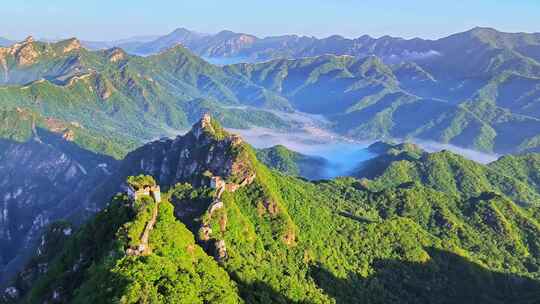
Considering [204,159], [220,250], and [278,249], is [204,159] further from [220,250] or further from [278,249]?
[220,250]

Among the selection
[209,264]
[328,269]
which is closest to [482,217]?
[328,269]

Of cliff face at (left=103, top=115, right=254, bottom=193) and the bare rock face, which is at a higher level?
the bare rock face

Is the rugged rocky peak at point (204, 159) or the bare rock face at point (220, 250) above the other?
the bare rock face at point (220, 250)

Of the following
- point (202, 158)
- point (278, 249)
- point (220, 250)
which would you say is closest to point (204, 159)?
point (202, 158)

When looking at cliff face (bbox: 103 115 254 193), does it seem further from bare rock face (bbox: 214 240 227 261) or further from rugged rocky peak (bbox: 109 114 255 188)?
bare rock face (bbox: 214 240 227 261)

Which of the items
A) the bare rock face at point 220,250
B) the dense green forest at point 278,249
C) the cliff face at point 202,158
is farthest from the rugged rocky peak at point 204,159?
the bare rock face at point 220,250

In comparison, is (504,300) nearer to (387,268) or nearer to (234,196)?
(387,268)

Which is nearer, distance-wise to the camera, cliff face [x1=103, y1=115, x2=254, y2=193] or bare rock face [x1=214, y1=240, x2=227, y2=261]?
bare rock face [x1=214, y1=240, x2=227, y2=261]

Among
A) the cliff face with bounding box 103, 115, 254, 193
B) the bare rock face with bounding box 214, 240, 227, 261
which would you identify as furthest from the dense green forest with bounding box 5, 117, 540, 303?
the cliff face with bounding box 103, 115, 254, 193

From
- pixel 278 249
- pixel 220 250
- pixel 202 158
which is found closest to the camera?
pixel 220 250

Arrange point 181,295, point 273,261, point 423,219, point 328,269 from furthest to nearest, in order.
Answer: point 423,219, point 328,269, point 273,261, point 181,295

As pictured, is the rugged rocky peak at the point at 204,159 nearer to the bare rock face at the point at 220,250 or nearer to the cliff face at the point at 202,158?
the cliff face at the point at 202,158
